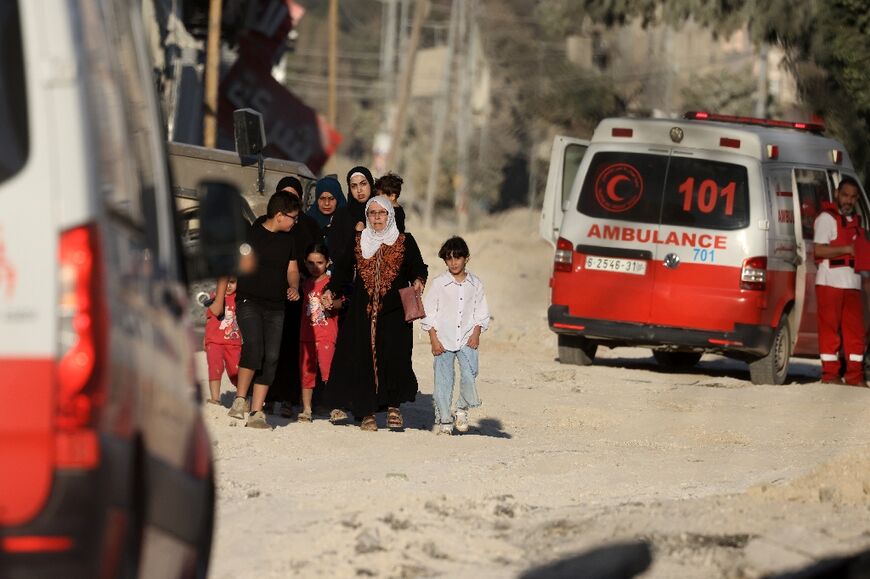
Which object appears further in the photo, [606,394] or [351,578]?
[606,394]

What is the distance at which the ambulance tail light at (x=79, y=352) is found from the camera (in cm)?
481

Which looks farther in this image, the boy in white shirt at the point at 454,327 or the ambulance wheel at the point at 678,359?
the ambulance wheel at the point at 678,359

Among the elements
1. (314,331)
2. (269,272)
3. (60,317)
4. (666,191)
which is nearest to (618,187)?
(666,191)

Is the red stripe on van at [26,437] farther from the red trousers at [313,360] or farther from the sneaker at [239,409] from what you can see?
the red trousers at [313,360]

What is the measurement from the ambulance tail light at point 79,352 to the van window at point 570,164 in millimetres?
15979

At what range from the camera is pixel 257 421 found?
13852 millimetres

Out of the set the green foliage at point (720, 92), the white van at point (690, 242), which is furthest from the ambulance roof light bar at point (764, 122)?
the green foliage at point (720, 92)

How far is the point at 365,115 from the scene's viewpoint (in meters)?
112

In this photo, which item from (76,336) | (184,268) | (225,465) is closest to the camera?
(76,336)

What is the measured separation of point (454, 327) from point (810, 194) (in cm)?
702

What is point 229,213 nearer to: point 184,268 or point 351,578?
point 184,268

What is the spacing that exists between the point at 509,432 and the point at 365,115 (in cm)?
9812

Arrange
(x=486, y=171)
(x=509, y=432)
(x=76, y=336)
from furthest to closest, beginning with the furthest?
1. (x=486, y=171)
2. (x=509, y=432)
3. (x=76, y=336)

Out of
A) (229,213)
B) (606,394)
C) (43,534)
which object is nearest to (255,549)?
(229,213)
